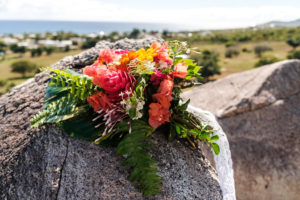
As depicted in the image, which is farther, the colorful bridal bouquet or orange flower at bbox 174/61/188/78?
orange flower at bbox 174/61/188/78

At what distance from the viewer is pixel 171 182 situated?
1810mm

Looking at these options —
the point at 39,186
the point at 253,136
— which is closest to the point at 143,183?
the point at 39,186

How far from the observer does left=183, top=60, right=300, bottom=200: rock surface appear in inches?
164

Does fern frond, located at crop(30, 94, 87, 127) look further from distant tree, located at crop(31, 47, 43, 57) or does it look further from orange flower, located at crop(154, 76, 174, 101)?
distant tree, located at crop(31, 47, 43, 57)

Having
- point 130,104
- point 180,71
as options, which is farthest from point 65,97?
point 180,71

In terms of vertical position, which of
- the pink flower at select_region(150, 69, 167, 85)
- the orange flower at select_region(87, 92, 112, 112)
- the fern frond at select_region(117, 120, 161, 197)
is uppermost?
the pink flower at select_region(150, 69, 167, 85)

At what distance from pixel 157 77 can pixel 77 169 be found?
0.89 meters

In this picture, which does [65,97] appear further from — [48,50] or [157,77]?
[48,50]

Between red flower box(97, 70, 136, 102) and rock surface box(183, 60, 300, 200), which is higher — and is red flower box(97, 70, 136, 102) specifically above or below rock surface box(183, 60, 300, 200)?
above

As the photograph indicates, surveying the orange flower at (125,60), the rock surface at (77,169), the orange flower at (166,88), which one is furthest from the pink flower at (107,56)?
the rock surface at (77,169)

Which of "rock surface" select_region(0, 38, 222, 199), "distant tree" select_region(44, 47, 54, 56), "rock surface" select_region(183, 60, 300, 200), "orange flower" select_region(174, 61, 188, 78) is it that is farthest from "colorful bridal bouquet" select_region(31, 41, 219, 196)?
"distant tree" select_region(44, 47, 54, 56)

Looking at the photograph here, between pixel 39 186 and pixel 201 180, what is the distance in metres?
1.25

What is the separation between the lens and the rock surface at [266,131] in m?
4.18

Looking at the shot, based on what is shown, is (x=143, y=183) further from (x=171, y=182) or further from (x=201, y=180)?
(x=201, y=180)
